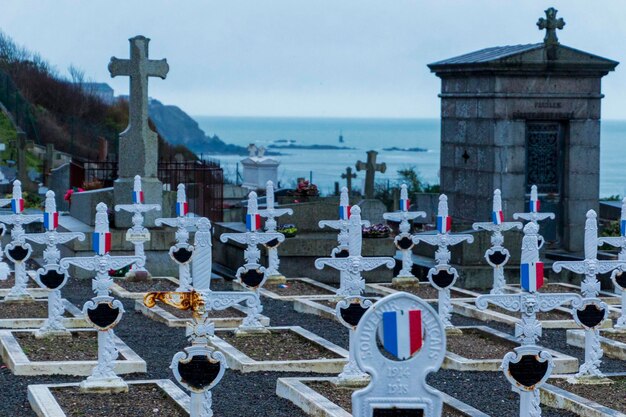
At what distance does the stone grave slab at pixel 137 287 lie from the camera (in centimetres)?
1747

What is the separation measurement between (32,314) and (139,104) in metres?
6.31

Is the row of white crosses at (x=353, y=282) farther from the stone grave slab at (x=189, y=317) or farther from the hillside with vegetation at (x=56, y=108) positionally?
the hillside with vegetation at (x=56, y=108)

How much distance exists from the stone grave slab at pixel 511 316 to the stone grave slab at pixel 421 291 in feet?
2.62

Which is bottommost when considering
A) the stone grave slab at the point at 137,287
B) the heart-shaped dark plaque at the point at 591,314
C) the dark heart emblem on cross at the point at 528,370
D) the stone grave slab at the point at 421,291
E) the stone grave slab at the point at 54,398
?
the stone grave slab at the point at 421,291

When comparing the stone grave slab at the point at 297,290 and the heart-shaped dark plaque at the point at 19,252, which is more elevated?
the heart-shaped dark plaque at the point at 19,252

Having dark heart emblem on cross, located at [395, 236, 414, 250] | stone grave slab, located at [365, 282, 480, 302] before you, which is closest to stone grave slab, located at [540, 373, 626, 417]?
stone grave slab, located at [365, 282, 480, 302]

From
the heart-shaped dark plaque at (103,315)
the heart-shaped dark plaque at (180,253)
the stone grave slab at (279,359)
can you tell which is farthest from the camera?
the heart-shaped dark plaque at (180,253)

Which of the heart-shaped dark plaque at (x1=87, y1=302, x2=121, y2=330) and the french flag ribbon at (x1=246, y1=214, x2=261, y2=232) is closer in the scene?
the heart-shaped dark plaque at (x1=87, y1=302, x2=121, y2=330)

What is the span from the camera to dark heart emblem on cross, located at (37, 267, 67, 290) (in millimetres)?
13523

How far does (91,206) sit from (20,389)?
963 cm

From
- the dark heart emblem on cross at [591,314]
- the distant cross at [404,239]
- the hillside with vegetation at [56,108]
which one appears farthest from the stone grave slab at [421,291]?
the hillside with vegetation at [56,108]

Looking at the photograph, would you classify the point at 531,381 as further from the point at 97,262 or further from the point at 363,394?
the point at 97,262

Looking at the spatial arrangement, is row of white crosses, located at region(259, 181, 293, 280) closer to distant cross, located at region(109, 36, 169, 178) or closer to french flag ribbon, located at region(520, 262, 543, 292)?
distant cross, located at region(109, 36, 169, 178)

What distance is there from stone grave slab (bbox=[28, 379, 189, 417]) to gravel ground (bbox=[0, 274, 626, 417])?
10cm
